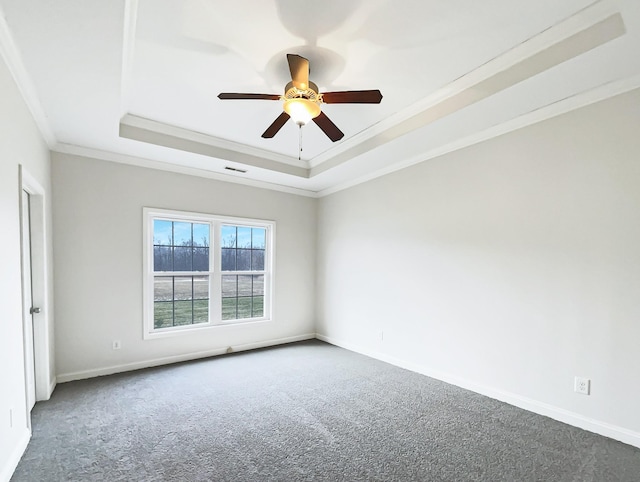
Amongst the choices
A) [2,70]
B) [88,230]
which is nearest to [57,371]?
[88,230]

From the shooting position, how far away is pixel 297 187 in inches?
212

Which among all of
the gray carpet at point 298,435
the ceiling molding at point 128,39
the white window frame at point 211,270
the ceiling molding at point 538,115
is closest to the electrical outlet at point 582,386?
the gray carpet at point 298,435

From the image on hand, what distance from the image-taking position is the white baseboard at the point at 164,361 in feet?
11.6

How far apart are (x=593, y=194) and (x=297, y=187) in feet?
12.8

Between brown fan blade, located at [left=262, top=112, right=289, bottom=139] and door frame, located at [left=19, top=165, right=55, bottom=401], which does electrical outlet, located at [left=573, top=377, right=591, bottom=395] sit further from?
door frame, located at [left=19, top=165, right=55, bottom=401]

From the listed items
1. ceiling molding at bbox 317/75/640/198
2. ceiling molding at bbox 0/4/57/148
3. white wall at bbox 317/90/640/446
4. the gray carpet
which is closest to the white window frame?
the gray carpet

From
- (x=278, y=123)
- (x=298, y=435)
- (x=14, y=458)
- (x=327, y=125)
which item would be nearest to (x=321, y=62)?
(x=327, y=125)

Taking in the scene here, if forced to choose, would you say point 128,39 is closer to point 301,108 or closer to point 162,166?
point 301,108

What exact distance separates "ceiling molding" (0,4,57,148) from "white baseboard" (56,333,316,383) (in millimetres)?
2632

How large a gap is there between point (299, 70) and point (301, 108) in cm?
29

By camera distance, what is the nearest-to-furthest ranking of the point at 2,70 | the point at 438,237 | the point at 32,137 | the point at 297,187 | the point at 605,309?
the point at 2,70 → the point at 605,309 → the point at 32,137 → the point at 438,237 → the point at 297,187

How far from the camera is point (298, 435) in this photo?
249 cm

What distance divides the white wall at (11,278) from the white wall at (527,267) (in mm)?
3714

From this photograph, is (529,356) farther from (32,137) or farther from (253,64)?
(32,137)
